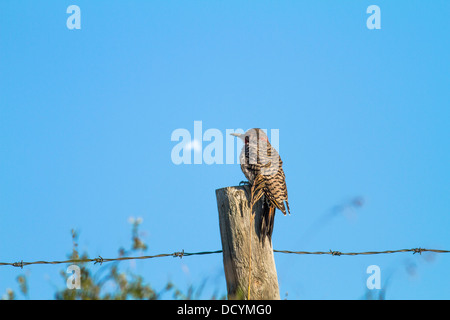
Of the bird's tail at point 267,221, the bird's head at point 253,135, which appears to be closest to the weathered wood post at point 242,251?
the bird's tail at point 267,221

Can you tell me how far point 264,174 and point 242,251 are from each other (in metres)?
1.36

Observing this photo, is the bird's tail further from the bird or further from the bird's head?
the bird's head

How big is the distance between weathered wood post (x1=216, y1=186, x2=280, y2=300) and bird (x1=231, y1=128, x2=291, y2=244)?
0.11 meters

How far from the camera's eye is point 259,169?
19.4 ft

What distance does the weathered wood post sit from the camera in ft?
14.7

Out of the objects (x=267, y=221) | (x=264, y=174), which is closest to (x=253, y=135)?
(x=264, y=174)

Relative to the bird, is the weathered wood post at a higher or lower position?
lower

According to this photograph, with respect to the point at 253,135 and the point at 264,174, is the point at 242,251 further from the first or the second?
the point at 253,135

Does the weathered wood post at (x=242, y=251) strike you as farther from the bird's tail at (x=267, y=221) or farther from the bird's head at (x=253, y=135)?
the bird's head at (x=253, y=135)

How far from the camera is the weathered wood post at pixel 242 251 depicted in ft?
14.7

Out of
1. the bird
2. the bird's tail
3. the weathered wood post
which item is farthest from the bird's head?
the weathered wood post
